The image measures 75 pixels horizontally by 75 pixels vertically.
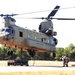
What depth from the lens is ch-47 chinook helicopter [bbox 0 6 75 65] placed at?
128 feet

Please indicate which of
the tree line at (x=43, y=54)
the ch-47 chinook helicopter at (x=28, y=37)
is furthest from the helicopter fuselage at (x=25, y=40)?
the tree line at (x=43, y=54)

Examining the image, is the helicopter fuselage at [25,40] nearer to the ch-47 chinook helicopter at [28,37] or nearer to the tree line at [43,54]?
the ch-47 chinook helicopter at [28,37]

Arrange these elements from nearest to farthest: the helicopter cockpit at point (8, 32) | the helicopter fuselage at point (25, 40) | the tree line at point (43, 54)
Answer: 1. the helicopter cockpit at point (8, 32)
2. the helicopter fuselage at point (25, 40)
3. the tree line at point (43, 54)

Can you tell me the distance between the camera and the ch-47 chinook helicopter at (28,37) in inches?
1539

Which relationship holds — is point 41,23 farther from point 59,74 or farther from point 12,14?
point 59,74

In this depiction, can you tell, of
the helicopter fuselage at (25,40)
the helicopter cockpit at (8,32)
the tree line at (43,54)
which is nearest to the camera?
the helicopter cockpit at (8,32)

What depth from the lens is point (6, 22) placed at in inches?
1564

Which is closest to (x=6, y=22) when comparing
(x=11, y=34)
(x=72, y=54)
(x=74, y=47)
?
(x=11, y=34)

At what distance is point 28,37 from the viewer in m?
41.6

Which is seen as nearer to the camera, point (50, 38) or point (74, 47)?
point (50, 38)

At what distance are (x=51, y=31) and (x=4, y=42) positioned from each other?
950 centimetres

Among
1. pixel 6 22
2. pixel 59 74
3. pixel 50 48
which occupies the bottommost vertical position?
pixel 59 74

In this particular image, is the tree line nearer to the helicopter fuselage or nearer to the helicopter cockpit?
the helicopter fuselage

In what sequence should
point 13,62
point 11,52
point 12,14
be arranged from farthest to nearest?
point 13,62 < point 11,52 < point 12,14
